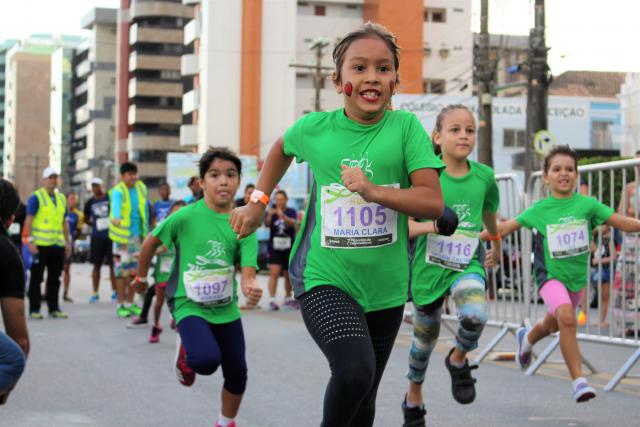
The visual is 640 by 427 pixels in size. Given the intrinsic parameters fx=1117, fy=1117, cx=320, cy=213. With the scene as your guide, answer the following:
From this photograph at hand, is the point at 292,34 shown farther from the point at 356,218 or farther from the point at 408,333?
the point at 356,218

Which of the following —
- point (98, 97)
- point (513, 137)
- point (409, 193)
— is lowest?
point (409, 193)

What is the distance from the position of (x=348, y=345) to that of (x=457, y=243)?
2664 millimetres

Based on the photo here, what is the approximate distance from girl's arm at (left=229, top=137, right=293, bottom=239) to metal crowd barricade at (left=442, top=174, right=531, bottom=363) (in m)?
5.78

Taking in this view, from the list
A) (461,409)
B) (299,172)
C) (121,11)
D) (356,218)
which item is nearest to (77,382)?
(461,409)

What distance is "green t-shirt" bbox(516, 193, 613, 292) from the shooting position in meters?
7.80

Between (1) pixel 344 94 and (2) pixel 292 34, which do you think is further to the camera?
(2) pixel 292 34

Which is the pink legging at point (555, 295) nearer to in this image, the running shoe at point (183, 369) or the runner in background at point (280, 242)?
the running shoe at point (183, 369)

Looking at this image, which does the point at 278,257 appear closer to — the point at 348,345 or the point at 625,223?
the point at 625,223

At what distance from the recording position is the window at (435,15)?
75938 millimetres

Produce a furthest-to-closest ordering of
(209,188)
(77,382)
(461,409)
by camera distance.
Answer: (77,382)
(461,409)
(209,188)

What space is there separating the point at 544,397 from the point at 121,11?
93491 millimetres

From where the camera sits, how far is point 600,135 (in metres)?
55.5

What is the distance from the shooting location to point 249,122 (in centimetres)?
7169

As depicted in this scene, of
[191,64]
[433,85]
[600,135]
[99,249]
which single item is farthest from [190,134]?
[99,249]
